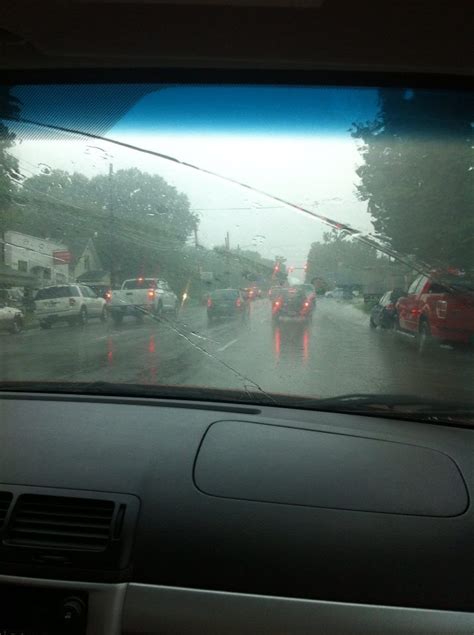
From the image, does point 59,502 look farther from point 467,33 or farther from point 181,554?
point 467,33

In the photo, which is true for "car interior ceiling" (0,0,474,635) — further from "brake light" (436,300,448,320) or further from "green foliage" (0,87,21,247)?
"brake light" (436,300,448,320)

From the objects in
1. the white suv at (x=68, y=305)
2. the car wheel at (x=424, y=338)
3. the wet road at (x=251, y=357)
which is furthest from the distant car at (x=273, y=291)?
the white suv at (x=68, y=305)

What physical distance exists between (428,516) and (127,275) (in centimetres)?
327

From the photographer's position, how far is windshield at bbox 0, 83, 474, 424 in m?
4.80

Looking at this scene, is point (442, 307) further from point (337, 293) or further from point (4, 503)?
point (4, 503)

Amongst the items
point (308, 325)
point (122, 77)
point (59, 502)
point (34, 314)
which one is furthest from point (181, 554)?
point (122, 77)

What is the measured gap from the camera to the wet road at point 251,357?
4844 mm

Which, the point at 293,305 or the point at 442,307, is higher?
the point at 442,307

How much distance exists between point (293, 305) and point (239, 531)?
2.50 metres

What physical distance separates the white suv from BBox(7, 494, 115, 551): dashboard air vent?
87.9 inches

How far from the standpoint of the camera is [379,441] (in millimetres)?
4105

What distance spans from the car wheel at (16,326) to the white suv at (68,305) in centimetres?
17

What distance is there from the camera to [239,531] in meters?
3.41

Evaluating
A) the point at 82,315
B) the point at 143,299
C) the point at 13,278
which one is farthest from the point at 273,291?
the point at 13,278
